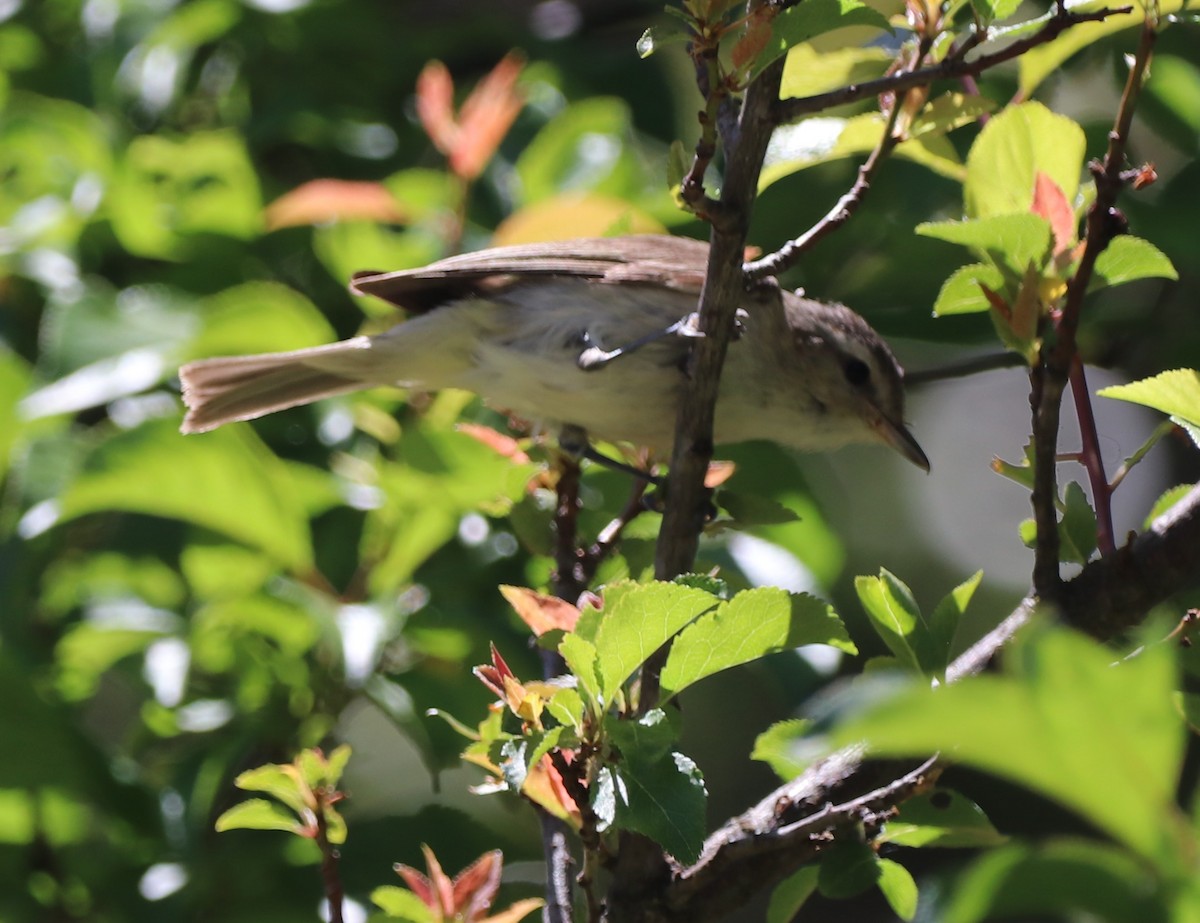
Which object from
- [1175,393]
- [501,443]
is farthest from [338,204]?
[1175,393]

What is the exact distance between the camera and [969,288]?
1.69 meters

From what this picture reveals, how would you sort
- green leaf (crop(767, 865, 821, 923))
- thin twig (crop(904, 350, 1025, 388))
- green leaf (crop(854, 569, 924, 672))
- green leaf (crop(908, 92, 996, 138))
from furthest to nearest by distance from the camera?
thin twig (crop(904, 350, 1025, 388)), green leaf (crop(908, 92, 996, 138)), green leaf (crop(767, 865, 821, 923)), green leaf (crop(854, 569, 924, 672))

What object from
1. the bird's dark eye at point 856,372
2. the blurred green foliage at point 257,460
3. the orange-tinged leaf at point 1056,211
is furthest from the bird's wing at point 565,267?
the orange-tinged leaf at point 1056,211

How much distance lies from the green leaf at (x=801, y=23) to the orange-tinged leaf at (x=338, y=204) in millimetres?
1800

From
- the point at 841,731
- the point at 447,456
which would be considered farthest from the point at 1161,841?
the point at 447,456

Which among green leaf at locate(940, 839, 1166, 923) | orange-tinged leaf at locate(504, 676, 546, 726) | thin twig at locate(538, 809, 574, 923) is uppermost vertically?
green leaf at locate(940, 839, 1166, 923)

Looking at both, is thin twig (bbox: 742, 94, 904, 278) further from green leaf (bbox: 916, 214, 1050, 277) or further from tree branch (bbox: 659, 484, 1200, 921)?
tree branch (bbox: 659, 484, 1200, 921)

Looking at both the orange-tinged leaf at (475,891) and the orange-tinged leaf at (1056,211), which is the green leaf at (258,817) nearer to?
the orange-tinged leaf at (475,891)

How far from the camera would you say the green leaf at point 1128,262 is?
1.56 metres

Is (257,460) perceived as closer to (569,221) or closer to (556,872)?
(569,221)

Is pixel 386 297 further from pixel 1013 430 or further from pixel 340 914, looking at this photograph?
pixel 1013 430

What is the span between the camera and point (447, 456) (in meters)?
2.54

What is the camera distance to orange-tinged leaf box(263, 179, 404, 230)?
3.15 meters

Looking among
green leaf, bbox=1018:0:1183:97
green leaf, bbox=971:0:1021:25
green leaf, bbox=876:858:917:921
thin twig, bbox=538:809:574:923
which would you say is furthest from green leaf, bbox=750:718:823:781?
green leaf, bbox=1018:0:1183:97
